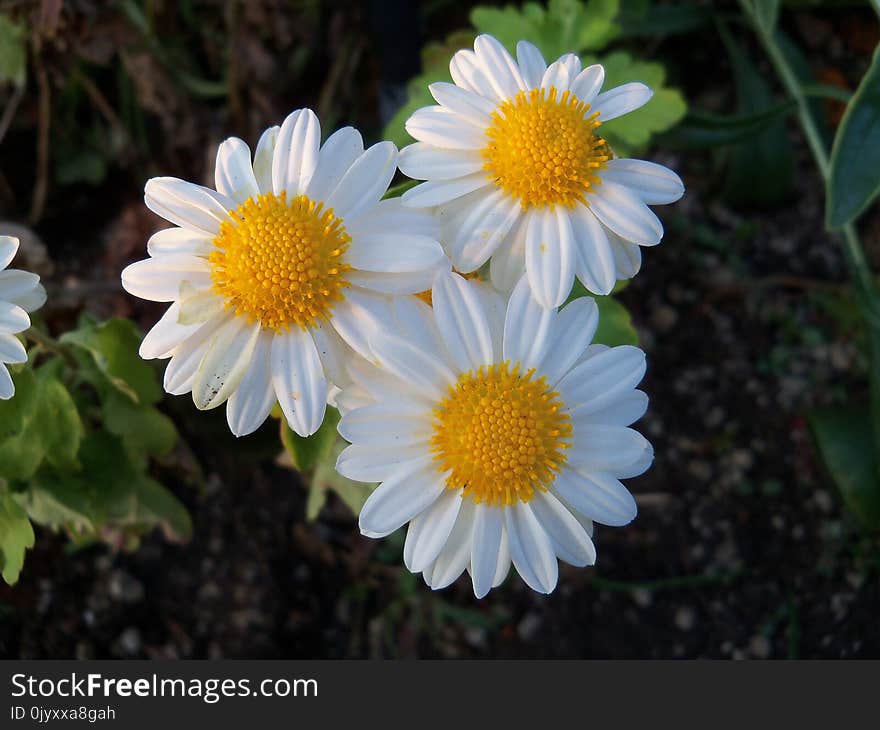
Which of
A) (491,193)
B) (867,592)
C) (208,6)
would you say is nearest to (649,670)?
(867,592)

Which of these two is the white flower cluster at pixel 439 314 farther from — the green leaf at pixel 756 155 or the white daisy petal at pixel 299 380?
the green leaf at pixel 756 155

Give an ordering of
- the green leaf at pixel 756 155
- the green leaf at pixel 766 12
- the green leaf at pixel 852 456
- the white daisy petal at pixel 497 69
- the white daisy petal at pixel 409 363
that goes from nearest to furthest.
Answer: the white daisy petal at pixel 409 363 → the white daisy petal at pixel 497 69 → the green leaf at pixel 766 12 → the green leaf at pixel 852 456 → the green leaf at pixel 756 155

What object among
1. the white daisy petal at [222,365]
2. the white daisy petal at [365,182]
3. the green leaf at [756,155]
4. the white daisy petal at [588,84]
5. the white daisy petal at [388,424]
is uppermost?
the green leaf at [756,155]

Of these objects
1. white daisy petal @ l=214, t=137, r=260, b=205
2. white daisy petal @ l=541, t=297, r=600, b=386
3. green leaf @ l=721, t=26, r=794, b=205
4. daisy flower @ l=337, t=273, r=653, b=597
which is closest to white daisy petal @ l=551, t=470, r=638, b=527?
daisy flower @ l=337, t=273, r=653, b=597

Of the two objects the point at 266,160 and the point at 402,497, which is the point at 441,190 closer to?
the point at 266,160

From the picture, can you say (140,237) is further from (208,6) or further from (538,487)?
(538,487)

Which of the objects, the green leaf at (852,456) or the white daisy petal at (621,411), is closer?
the white daisy petal at (621,411)

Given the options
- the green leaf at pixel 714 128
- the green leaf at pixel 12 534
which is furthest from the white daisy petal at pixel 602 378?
the green leaf at pixel 714 128
